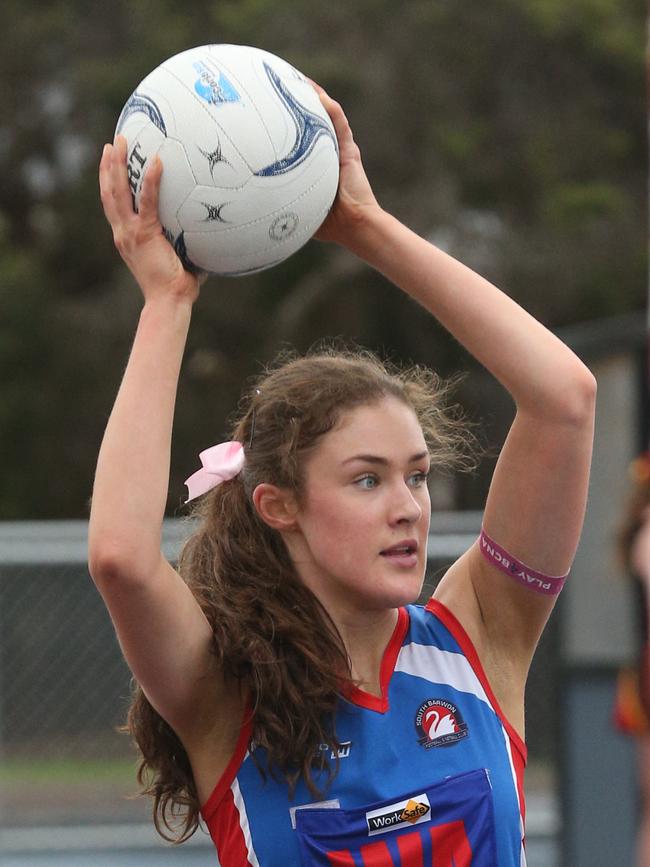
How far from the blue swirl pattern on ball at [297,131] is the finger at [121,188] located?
193 mm

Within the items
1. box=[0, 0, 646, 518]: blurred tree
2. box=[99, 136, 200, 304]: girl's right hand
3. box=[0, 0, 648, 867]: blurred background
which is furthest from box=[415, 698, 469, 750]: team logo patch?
box=[0, 0, 646, 518]: blurred tree

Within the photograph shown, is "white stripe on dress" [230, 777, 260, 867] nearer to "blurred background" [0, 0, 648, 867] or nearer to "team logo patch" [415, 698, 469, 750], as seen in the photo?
"team logo patch" [415, 698, 469, 750]

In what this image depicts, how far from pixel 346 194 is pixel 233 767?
2.94 feet

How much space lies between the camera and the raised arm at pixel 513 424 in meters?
2.18

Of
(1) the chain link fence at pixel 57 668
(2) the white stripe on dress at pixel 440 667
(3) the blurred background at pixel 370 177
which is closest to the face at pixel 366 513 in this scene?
(2) the white stripe on dress at pixel 440 667

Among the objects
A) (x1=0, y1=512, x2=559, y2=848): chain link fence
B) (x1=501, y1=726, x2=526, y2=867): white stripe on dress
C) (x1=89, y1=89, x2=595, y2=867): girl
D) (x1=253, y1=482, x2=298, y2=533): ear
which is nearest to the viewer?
(x1=89, y1=89, x2=595, y2=867): girl

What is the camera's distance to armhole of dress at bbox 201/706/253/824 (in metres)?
2.15

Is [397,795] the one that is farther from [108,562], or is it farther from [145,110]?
[145,110]

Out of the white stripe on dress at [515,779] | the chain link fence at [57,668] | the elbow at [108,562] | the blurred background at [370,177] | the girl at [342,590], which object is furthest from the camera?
the blurred background at [370,177]

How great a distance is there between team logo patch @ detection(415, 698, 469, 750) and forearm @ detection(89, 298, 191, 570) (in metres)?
0.49

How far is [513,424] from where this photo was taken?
7.45 ft

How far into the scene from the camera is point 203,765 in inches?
86.4

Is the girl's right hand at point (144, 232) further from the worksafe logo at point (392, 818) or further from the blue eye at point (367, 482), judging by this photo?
the worksafe logo at point (392, 818)

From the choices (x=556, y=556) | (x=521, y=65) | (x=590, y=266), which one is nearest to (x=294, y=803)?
(x=556, y=556)
